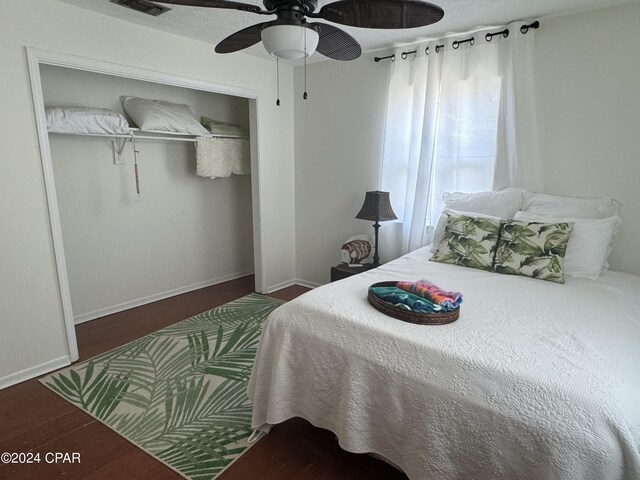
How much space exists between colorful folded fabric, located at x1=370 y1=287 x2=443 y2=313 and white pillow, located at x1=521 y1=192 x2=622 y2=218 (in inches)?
53.9

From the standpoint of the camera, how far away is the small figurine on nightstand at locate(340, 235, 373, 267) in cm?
344

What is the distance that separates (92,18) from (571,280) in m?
3.47

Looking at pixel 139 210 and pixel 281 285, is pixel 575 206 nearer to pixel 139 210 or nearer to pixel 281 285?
pixel 281 285

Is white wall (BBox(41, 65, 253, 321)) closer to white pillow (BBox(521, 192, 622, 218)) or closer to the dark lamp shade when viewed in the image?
the dark lamp shade

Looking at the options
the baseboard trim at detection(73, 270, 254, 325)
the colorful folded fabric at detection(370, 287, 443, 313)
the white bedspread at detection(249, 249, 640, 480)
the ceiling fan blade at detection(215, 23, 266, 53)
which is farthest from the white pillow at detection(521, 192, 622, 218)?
the baseboard trim at detection(73, 270, 254, 325)

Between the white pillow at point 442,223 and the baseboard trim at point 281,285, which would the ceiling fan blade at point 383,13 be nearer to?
the white pillow at point 442,223

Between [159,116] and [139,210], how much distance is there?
3.03ft

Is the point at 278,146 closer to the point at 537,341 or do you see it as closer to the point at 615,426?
the point at 537,341

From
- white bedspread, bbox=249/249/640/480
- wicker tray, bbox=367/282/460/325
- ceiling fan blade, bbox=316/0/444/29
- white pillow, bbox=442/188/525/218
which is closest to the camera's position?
white bedspread, bbox=249/249/640/480

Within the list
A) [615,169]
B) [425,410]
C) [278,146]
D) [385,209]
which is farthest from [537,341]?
[278,146]

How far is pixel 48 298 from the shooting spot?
2.52 metres

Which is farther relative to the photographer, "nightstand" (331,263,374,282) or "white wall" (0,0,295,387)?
"nightstand" (331,263,374,282)

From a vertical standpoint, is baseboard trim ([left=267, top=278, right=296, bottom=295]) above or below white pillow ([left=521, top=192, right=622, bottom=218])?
below

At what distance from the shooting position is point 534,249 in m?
2.33
